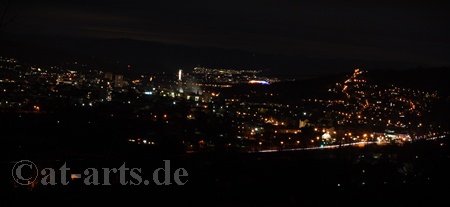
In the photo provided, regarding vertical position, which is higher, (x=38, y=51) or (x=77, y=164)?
(x=38, y=51)

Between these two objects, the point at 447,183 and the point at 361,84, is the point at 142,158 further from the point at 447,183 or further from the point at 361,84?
the point at 361,84

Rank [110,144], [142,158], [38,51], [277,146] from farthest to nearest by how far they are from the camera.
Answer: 1. [38,51]
2. [277,146]
3. [110,144]
4. [142,158]

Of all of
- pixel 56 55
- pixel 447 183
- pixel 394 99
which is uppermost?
pixel 56 55

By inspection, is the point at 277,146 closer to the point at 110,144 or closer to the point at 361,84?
the point at 110,144

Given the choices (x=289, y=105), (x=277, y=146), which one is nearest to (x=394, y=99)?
(x=289, y=105)

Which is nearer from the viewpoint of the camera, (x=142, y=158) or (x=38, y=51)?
(x=142, y=158)

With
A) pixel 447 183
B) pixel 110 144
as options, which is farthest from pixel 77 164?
pixel 447 183

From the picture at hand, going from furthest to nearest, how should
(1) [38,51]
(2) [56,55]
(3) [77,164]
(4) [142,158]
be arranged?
(2) [56,55] < (1) [38,51] < (4) [142,158] < (3) [77,164]

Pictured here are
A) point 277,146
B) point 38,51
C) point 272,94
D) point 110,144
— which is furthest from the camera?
point 38,51

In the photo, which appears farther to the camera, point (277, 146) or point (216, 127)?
point (216, 127)
